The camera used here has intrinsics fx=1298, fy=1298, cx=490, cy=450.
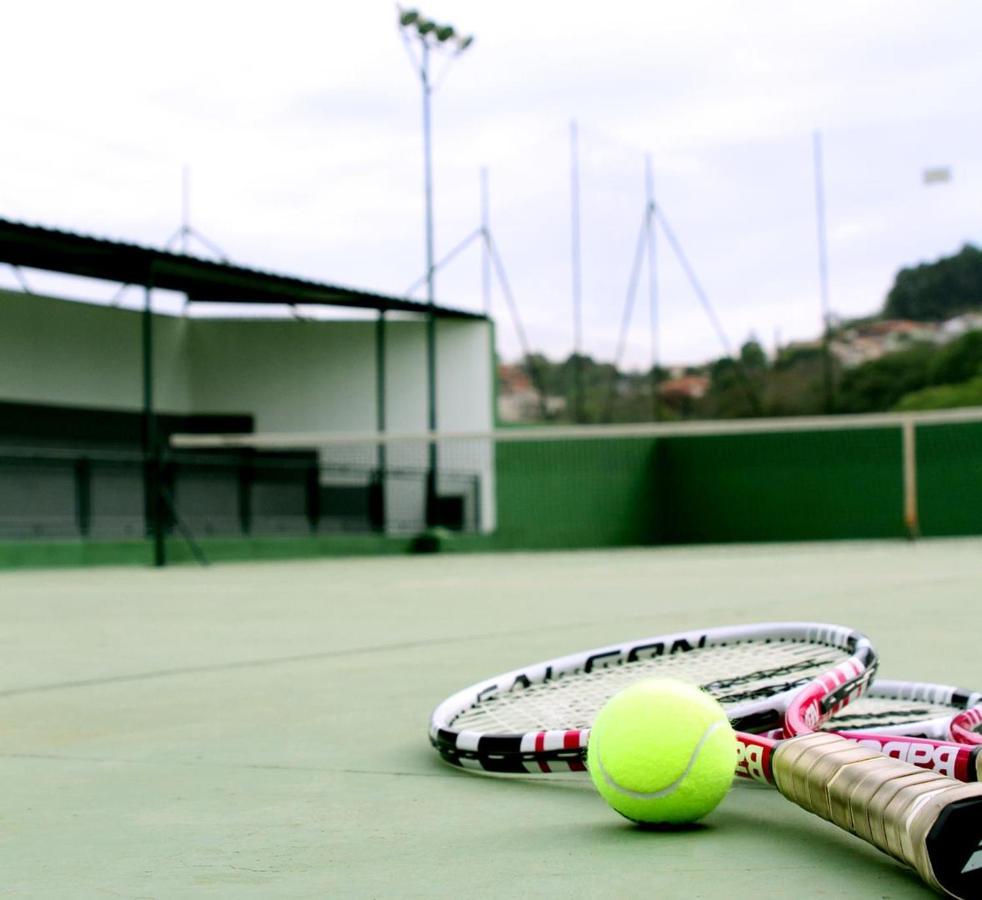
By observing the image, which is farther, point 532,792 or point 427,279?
point 427,279

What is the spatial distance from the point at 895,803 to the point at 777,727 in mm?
759

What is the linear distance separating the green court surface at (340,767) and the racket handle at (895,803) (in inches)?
3.8

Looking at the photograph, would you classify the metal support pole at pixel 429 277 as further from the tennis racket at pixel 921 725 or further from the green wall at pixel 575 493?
the tennis racket at pixel 921 725

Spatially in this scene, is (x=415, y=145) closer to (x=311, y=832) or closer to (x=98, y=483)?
(x=98, y=483)

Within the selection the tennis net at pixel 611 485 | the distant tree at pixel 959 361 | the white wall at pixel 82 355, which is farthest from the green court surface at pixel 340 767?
the distant tree at pixel 959 361

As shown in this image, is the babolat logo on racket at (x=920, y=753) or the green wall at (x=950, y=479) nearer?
the babolat logo on racket at (x=920, y=753)

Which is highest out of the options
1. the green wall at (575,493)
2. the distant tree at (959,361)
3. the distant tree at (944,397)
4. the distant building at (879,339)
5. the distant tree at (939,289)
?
the distant tree at (939,289)

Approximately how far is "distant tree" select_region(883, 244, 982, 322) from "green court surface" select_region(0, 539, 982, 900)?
1748cm

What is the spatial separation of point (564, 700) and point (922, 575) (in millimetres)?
7559

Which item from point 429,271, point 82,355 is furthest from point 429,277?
point 82,355

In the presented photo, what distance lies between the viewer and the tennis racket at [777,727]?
1456 millimetres

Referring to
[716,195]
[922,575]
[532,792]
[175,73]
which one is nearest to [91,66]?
[175,73]

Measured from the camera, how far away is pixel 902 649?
4.73 m

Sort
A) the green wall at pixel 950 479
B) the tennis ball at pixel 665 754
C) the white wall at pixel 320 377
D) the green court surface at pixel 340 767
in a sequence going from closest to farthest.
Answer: the green court surface at pixel 340 767
the tennis ball at pixel 665 754
the white wall at pixel 320 377
the green wall at pixel 950 479
